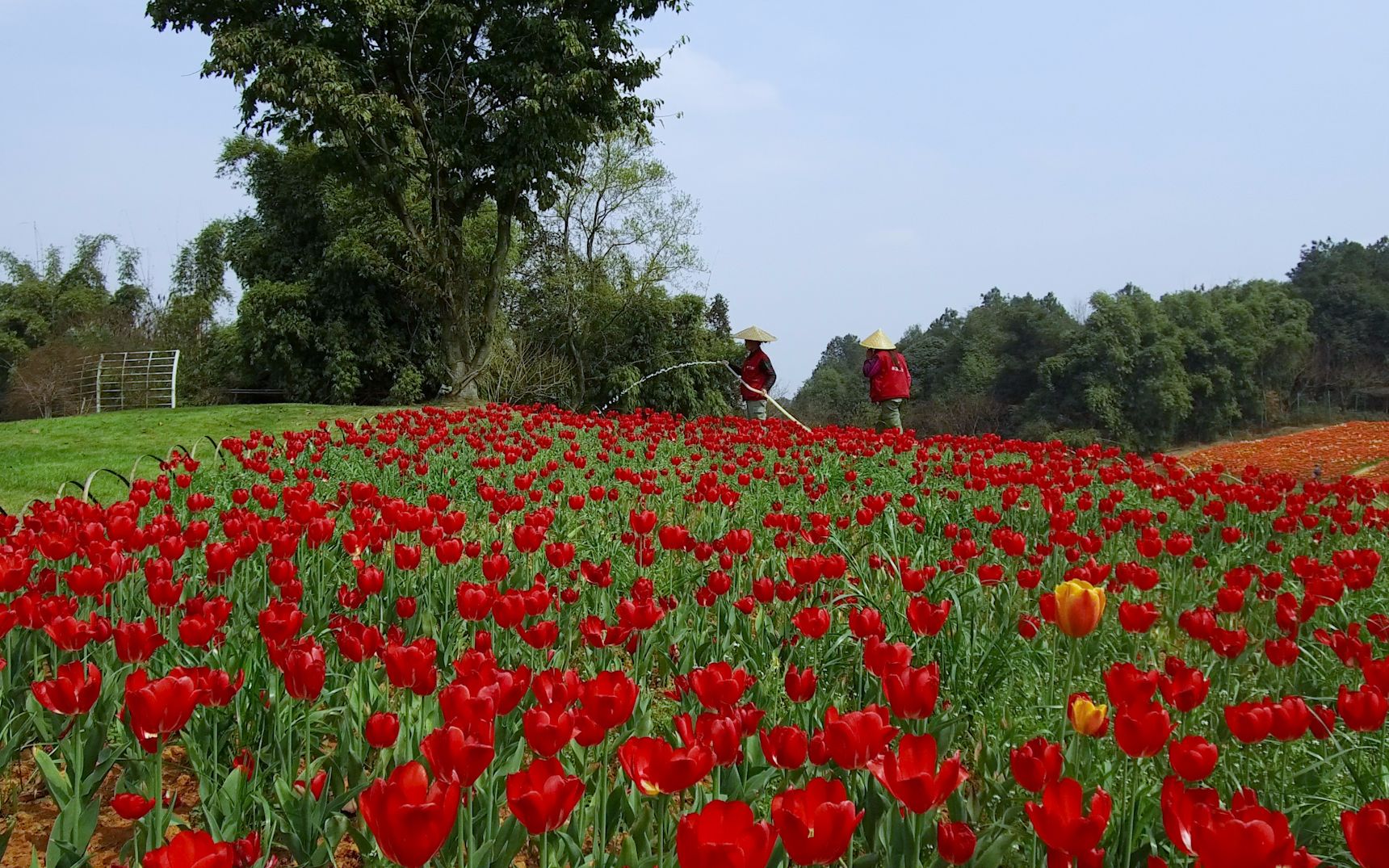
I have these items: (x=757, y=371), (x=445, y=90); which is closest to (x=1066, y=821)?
(x=757, y=371)

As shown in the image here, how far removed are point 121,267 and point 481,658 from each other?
53.3 meters

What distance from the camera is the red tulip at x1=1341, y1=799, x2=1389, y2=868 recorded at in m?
1.15

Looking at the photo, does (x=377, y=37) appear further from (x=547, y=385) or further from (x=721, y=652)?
(x=721, y=652)

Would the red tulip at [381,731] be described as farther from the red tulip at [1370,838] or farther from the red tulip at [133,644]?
the red tulip at [1370,838]

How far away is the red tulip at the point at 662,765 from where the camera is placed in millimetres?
1438

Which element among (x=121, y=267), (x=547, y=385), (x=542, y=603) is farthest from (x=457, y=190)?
(x=121, y=267)

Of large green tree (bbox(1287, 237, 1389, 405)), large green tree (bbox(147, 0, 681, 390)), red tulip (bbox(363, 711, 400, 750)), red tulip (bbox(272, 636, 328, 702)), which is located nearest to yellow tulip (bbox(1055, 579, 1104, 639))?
red tulip (bbox(363, 711, 400, 750))

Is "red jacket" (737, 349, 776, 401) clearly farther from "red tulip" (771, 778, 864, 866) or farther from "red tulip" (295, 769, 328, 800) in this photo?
"red tulip" (771, 778, 864, 866)

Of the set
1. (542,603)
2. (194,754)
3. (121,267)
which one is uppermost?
(121,267)

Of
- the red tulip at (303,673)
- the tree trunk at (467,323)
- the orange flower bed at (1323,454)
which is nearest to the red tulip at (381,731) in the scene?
the red tulip at (303,673)

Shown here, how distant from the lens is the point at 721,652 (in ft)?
9.73

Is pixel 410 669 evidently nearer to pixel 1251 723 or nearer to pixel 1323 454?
pixel 1251 723

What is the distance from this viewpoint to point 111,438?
47.6ft

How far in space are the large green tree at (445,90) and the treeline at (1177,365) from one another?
22049 millimetres
